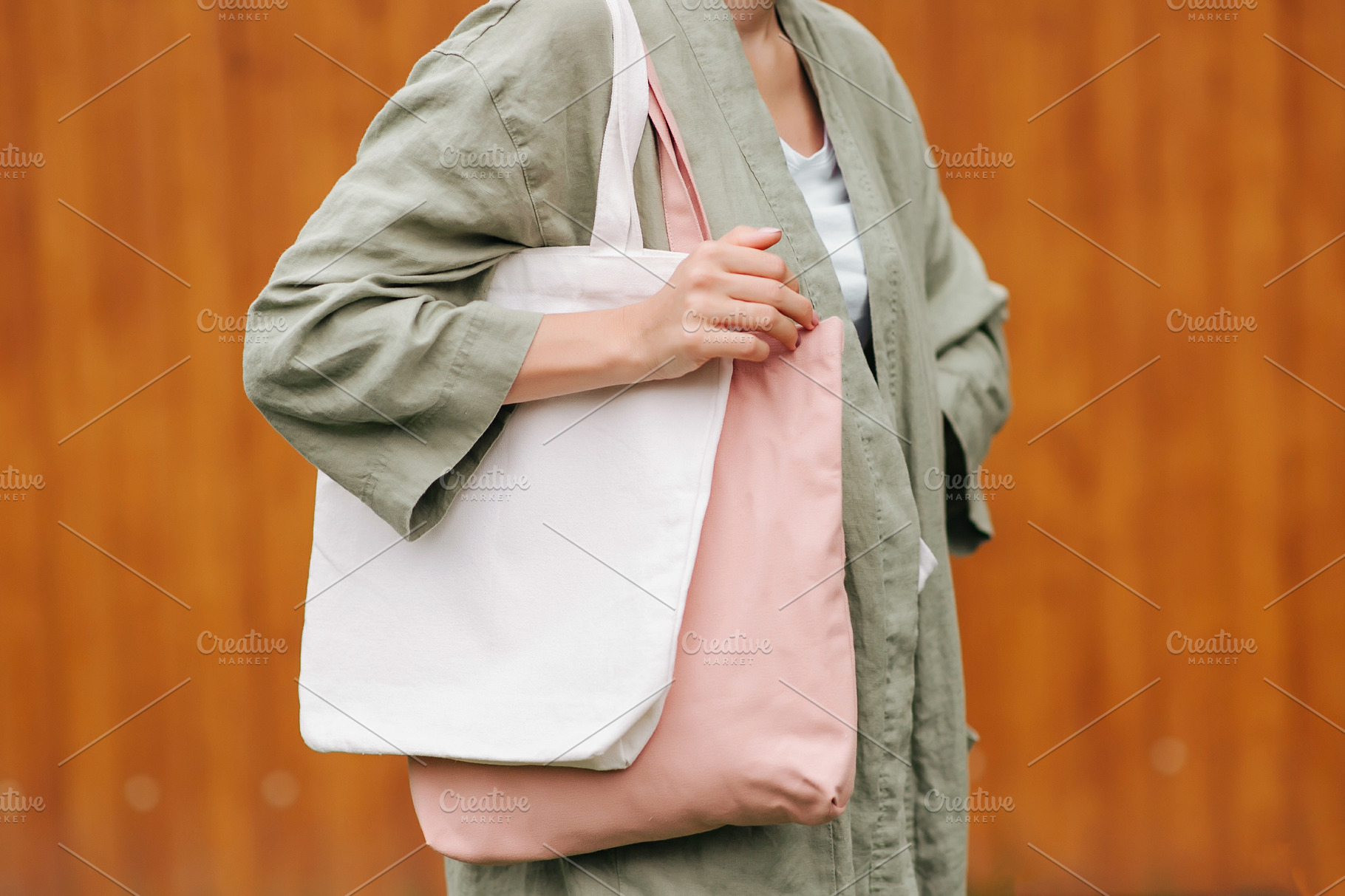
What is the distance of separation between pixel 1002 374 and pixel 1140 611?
1258 mm

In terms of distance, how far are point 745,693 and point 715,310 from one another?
263 mm

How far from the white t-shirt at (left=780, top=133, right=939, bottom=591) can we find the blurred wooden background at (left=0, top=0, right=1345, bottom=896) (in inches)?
52.4

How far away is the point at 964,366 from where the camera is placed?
1.24 metres

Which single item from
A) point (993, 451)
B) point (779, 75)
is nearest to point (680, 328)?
point (779, 75)

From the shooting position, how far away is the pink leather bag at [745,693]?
2.53 ft

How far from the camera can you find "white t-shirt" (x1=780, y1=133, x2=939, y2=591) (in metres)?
0.99

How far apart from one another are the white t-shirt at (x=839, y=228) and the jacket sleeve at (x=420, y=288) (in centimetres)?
25

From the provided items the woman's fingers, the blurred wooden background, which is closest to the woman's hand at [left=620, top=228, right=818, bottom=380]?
the woman's fingers

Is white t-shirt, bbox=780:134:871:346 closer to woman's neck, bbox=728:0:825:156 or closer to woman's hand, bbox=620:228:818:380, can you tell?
woman's neck, bbox=728:0:825:156

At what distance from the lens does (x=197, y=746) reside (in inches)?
91.1

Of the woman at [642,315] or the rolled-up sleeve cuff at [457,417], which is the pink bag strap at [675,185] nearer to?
the woman at [642,315]

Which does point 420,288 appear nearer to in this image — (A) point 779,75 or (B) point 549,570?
(B) point 549,570

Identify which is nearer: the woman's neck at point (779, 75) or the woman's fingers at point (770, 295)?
the woman's fingers at point (770, 295)

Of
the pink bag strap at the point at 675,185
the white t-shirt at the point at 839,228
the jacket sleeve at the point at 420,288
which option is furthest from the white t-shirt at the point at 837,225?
the jacket sleeve at the point at 420,288
